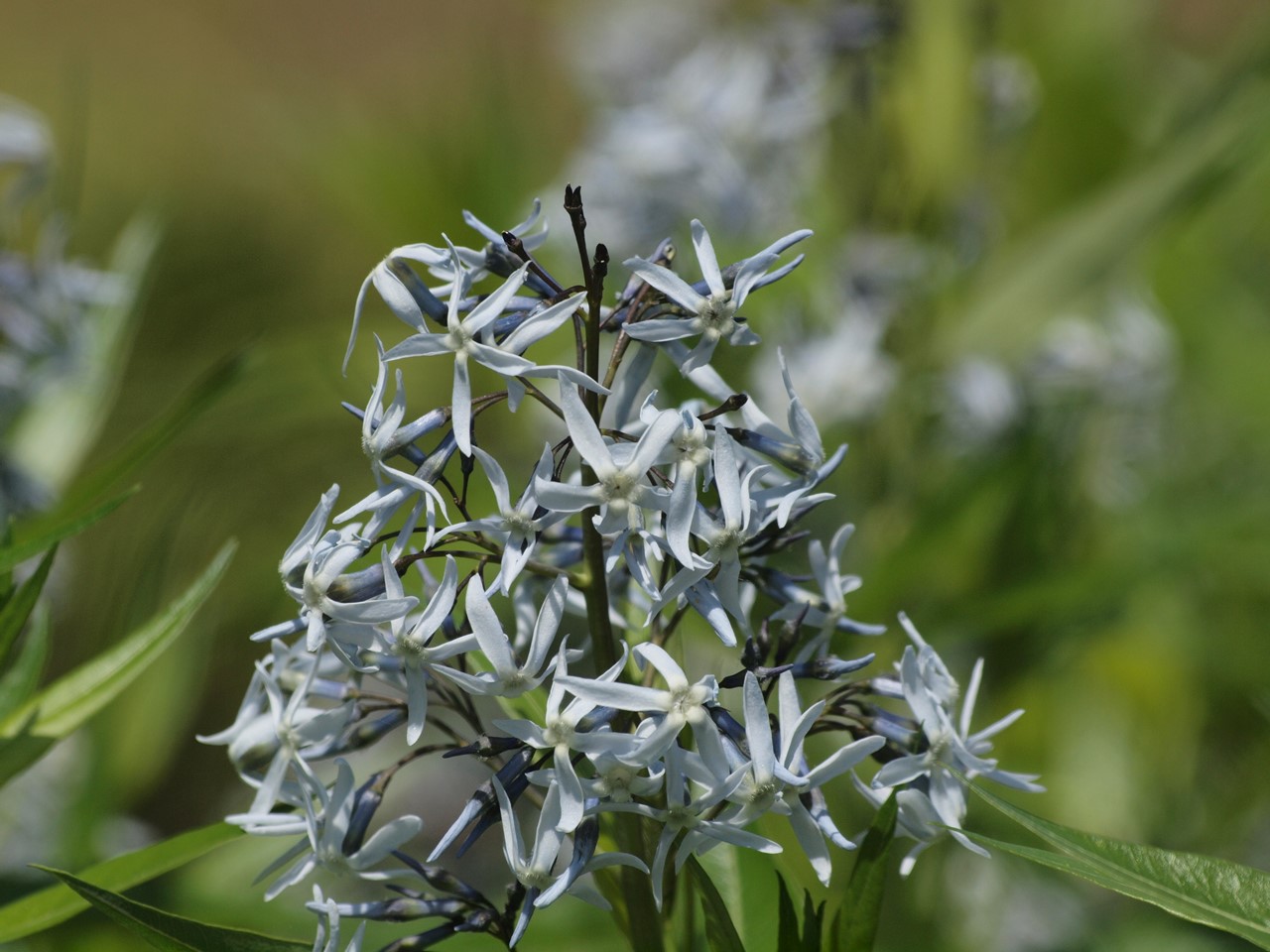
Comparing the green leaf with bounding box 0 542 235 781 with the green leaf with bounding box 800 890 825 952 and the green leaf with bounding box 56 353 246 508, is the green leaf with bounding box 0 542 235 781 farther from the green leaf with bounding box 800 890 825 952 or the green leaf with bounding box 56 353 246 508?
the green leaf with bounding box 800 890 825 952

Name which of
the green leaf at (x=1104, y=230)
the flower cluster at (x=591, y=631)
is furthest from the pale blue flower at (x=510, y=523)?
the green leaf at (x=1104, y=230)

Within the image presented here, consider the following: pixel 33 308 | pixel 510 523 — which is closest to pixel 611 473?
pixel 510 523

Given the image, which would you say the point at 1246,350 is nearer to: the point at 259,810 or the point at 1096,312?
the point at 1096,312

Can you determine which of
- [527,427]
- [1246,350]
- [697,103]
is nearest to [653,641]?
[697,103]

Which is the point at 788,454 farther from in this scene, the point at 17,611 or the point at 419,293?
the point at 17,611

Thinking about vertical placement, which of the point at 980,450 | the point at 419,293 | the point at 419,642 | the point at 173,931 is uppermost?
the point at 980,450

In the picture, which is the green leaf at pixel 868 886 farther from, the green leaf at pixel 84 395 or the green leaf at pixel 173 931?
the green leaf at pixel 84 395
